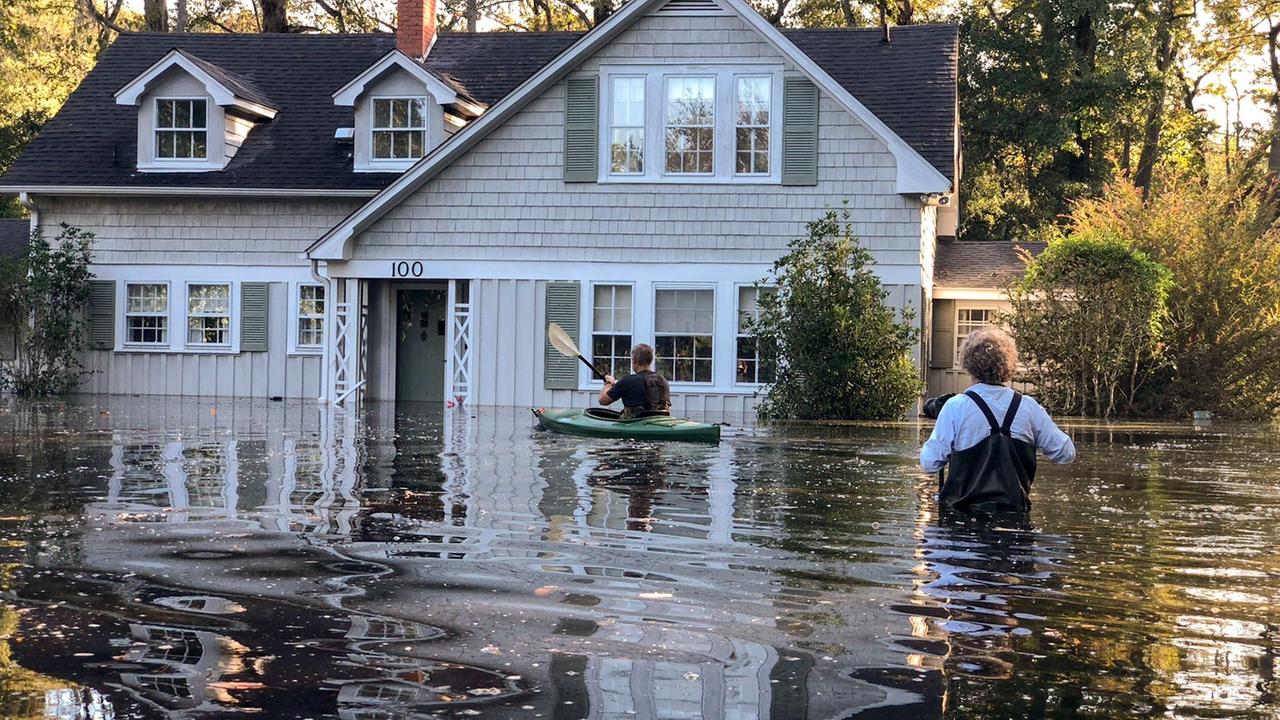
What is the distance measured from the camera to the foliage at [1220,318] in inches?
1069

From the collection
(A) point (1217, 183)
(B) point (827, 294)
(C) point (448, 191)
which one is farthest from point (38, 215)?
(A) point (1217, 183)

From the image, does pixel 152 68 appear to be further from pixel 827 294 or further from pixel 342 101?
pixel 827 294

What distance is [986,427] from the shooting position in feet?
31.3

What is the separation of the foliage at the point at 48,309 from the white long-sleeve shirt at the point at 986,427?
22362 mm

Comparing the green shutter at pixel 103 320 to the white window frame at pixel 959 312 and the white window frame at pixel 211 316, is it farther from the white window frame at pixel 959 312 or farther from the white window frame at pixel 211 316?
the white window frame at pixel 959 312

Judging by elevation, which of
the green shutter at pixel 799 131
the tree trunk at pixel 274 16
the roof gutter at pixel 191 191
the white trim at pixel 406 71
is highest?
the tree trunk at pixel 274 16

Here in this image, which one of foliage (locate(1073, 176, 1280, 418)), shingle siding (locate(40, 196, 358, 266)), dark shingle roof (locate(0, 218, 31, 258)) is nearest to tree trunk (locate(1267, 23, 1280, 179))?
foliage (locate(1073, 176, 1280, 418))

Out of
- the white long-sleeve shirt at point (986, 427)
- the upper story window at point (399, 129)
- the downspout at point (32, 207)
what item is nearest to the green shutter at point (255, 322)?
the upper story window at point (399, 129)

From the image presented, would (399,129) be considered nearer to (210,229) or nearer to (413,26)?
(413,26)

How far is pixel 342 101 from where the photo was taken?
2848 centimetres

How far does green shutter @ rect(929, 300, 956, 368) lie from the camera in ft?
101

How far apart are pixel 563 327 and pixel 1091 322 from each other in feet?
29.0

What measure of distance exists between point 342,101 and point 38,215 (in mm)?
6303

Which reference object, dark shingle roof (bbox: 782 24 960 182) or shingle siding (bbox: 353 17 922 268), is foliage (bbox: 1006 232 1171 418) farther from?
shingle siding (bbox: 353 17 922 268)
